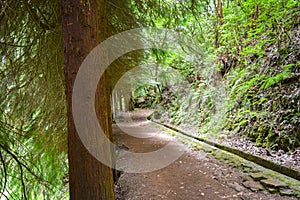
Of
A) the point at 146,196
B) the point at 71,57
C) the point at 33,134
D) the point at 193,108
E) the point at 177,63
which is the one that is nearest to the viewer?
the point at 71,57

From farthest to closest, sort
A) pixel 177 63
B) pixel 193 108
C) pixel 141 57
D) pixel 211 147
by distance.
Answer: pixel 177 63, pixel 193 108, pixel 211 147, pixel 141 57

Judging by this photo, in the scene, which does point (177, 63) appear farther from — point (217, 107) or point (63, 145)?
point (63, 145)

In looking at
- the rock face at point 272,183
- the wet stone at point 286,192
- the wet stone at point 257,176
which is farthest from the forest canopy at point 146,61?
the wet stone at point 286,192

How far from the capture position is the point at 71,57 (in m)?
1.88

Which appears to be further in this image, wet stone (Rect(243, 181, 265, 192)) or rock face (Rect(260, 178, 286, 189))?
wet stone (Rect(243, 181, 265, 192))

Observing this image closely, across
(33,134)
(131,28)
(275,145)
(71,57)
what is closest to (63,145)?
(33,134)

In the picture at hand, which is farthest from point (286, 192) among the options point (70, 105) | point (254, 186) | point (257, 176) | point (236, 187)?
point (70, 105)

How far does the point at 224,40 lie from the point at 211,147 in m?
4.77

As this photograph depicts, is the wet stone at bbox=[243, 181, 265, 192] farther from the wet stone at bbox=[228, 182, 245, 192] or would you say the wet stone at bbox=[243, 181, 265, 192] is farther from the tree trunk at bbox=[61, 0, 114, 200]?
the tree trunk at bbox=[61, 0, 114, 200]

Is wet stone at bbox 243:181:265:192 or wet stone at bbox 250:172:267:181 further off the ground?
wet stone at bbox 250:172:267:181

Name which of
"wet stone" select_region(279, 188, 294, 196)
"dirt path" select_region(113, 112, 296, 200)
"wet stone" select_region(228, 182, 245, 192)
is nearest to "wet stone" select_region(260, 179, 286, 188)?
"wet stone" select_region(279, 188, 294, 196)

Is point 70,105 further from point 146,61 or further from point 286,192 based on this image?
point 146,61

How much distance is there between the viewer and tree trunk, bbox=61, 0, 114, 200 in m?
1.82

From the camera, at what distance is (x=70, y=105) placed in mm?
1870
